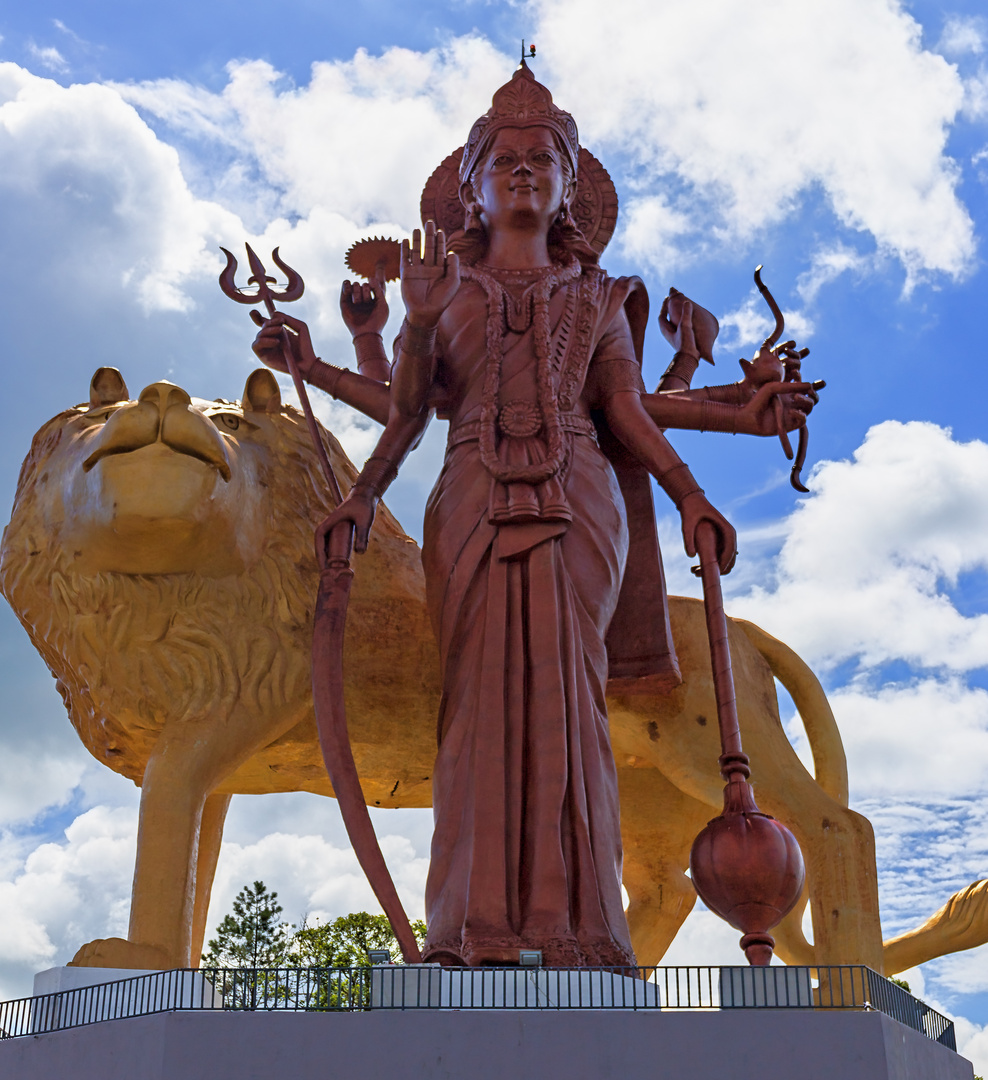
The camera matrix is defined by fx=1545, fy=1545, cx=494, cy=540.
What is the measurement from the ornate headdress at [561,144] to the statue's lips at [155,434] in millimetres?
1537

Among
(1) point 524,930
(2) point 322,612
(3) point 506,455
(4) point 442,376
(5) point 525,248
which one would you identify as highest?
(5) point 525,248

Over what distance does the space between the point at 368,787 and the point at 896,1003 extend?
10.4 ft

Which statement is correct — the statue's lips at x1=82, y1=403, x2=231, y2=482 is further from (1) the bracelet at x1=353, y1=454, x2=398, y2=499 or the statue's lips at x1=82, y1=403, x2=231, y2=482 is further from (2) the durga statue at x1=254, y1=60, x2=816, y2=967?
(1) the bracelet at x1=353, y1=454, x2=398, y2=499

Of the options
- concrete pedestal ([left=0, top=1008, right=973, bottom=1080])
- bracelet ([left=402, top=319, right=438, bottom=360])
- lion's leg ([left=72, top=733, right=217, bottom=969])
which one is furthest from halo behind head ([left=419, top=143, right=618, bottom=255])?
concrete pedestal ([left=0, top=1008, right=973, bottom=1080])

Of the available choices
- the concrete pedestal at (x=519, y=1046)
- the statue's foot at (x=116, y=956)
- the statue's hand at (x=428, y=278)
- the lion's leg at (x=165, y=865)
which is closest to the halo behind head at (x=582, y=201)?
the statue's hand at (x=428, y=278)

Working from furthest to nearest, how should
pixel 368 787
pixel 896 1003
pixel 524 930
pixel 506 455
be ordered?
pixel 368 787, pixel 506 455, pixel 524 930, pixel 896 1003

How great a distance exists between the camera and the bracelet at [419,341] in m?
6.14

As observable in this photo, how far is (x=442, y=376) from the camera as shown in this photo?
6.69 m

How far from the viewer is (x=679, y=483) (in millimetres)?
6391

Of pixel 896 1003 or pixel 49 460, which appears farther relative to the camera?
pixel 49 460

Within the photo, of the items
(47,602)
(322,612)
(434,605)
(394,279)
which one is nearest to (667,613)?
(434,605)

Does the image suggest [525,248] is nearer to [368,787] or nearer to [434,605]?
[434,605]

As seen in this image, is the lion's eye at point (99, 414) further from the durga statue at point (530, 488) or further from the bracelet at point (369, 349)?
the bracelet at point (369, 349)

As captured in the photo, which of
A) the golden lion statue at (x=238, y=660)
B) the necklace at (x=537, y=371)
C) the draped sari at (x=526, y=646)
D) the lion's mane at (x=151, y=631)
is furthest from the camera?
the lion's mane at (x=151, y=631)
